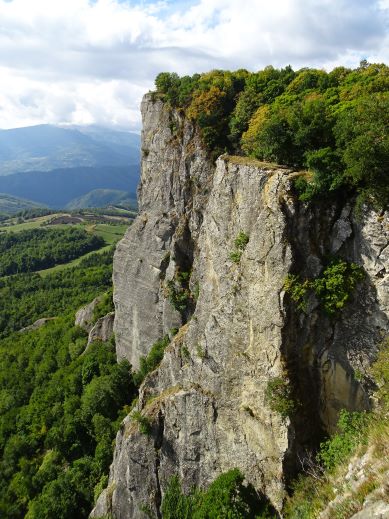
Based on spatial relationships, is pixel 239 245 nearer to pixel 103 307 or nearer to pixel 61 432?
pixel 61 432

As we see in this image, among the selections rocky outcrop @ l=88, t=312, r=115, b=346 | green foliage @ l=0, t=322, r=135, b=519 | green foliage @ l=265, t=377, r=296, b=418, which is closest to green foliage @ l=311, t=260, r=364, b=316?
green foliage @ l=265, t=377, r=296, b=418

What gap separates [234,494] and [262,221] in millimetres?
16447

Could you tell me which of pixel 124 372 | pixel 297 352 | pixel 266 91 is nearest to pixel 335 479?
pixel 297 352

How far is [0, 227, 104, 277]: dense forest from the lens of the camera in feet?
499

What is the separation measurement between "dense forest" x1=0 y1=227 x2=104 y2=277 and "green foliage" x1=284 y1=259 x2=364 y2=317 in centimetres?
14674

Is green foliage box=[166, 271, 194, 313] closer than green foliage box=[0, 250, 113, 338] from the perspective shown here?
Yes

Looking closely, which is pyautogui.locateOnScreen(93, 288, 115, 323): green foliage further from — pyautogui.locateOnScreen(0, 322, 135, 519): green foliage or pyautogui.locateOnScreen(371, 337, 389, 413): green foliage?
pyautogui.locateOnScreen(371, 337, 389, 413): green foliage

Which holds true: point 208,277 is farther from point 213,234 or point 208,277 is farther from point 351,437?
point 351,437

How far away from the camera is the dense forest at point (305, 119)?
19656 millimetres

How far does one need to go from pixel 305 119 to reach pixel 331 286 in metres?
10.3

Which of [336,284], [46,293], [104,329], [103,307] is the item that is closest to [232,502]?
[336,284]

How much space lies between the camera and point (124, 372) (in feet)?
156

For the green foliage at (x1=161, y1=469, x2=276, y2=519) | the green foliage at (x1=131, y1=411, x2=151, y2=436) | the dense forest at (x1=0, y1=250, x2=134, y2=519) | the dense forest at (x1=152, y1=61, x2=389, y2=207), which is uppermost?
the dense forest at (x1=152, y1=61, x2=389, y2=207)

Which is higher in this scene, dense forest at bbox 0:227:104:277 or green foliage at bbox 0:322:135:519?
green foliage at bbox 0:322:135:519
